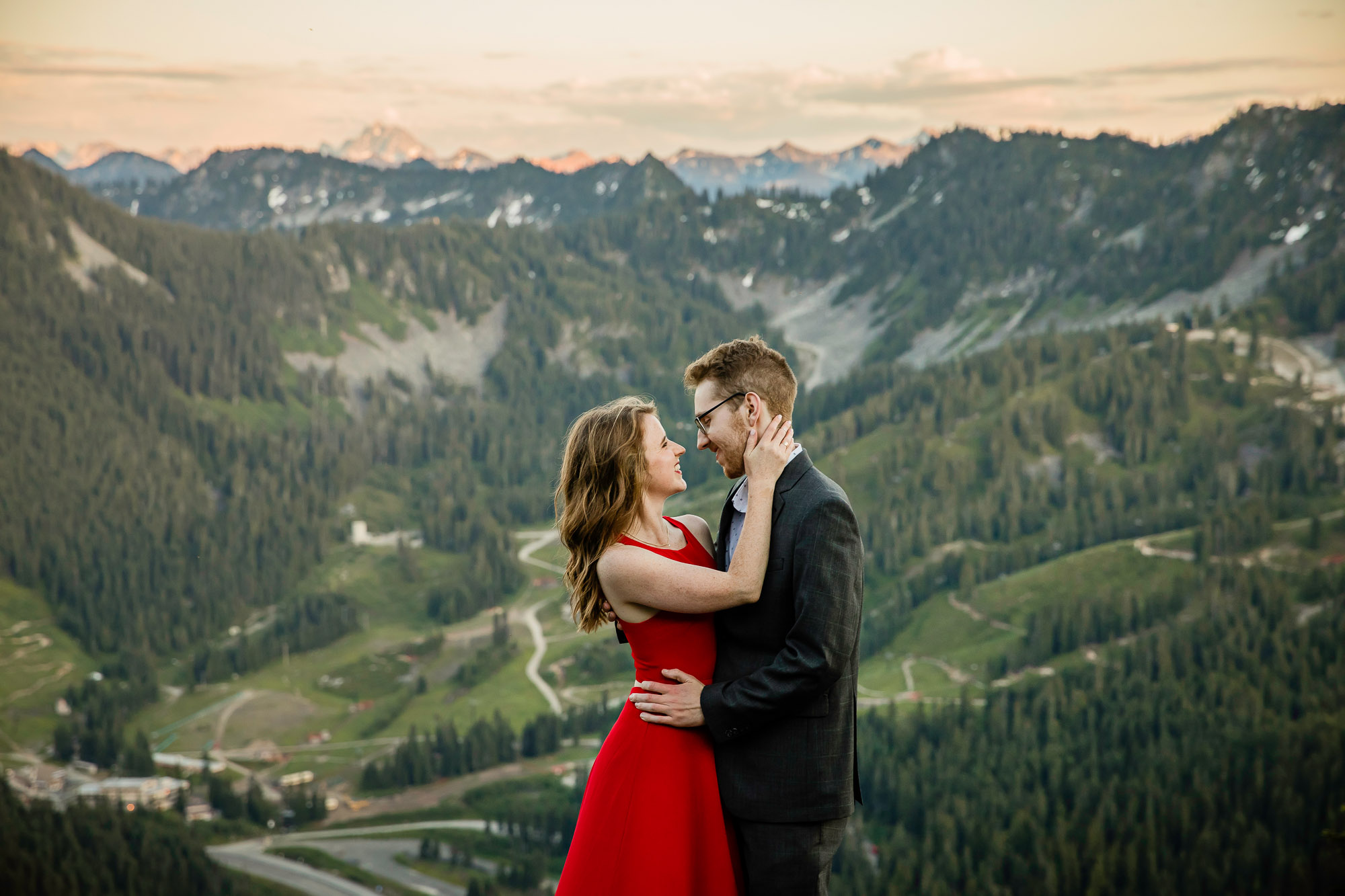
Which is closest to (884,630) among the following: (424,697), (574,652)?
(574,652)

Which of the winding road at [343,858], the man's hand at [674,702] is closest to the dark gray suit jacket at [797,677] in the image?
the man's hand at [674,702]

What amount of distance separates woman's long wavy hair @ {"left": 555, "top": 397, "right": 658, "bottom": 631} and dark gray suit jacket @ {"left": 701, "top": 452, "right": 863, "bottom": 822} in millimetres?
1464

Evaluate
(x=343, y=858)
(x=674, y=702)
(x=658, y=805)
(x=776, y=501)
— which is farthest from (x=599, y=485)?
(x=343, y=858)

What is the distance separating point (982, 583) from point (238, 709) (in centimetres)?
12974

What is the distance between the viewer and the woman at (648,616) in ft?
35.5

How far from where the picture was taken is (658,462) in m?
11.3

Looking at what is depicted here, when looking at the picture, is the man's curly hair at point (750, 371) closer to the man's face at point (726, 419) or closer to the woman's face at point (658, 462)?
the man's face at point (726, 419)

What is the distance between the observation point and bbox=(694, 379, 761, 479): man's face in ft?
37.7

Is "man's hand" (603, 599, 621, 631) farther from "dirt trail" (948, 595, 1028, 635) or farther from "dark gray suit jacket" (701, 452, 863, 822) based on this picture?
"dirt trail" (948, 595, 1028, 635)

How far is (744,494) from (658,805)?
3.33 meters

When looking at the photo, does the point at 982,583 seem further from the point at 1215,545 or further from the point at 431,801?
the point at 431,801

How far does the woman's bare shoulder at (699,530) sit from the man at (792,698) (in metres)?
1.19

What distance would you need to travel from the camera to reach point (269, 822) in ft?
481

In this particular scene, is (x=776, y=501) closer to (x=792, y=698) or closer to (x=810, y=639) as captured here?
(x=810, y=639)
